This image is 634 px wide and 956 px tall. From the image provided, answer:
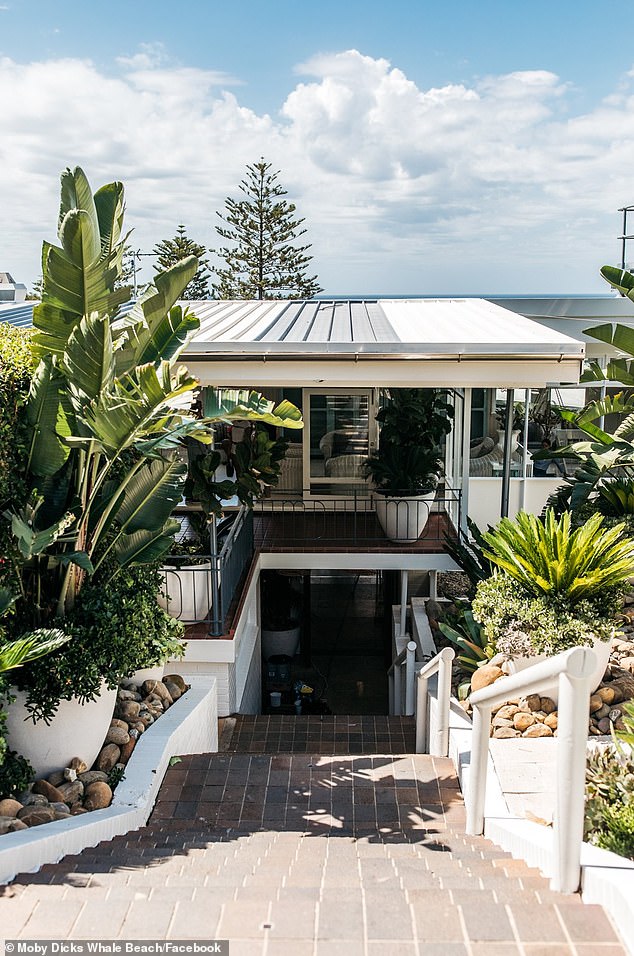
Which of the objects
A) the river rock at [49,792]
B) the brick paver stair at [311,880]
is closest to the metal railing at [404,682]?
the brick paver stair at [311,880]

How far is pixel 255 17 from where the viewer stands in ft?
58.5

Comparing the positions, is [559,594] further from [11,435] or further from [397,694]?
[11,435]

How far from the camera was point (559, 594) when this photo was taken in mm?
6352

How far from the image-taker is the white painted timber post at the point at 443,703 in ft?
19.6

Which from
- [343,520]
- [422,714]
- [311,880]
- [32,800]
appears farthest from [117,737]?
[343,520]

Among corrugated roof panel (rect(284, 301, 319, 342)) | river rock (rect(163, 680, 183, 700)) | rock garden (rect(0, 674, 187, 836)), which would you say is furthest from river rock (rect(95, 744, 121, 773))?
corrugated roof panel (rect(284, 301, 319, 342))

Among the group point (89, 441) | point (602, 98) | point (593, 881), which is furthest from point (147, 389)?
point (602, 98)

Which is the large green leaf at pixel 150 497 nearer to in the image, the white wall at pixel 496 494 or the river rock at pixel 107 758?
the river rock at pixel 107 758

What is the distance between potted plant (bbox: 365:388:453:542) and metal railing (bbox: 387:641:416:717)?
5.76ft

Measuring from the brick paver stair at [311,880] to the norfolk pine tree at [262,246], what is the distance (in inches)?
1130

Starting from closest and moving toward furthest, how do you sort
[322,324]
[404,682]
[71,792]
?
[71,792] < [404,682] < [322,324]

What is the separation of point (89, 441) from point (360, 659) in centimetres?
997

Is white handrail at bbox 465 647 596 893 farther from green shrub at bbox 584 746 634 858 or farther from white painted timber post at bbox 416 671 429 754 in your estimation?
white painted timber post at bbox 416 671 429 754

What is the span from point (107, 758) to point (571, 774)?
3.43m
